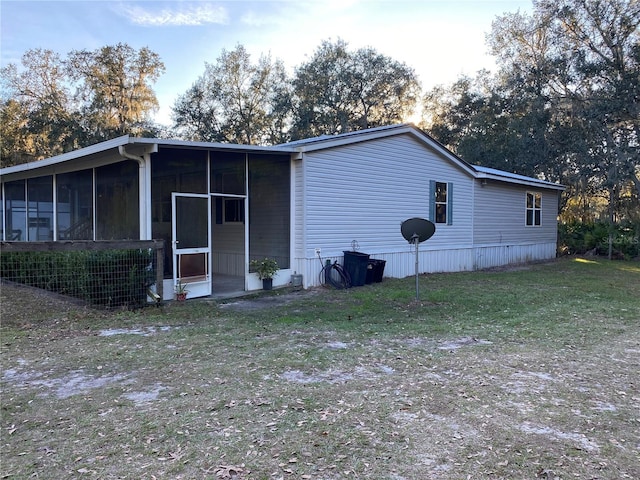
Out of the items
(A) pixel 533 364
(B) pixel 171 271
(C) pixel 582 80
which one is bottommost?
(A) pixel 533 364

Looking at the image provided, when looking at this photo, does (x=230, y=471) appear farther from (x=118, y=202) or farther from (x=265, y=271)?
(x=118, y=202)

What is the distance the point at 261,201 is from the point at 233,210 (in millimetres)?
878

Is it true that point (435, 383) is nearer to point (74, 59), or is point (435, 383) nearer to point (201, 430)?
point (201, 430)

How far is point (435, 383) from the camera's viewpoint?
4.05 metres

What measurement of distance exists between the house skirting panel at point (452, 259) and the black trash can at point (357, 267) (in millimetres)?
319

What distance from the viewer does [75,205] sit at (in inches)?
399

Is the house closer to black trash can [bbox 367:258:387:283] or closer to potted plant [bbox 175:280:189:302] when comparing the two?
potted plant [bbox 175:280:189:302]

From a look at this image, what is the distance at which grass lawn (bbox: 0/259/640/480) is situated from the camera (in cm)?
271

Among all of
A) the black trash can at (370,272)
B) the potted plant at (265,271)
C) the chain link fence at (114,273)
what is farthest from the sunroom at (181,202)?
the black trash can at (370,272)

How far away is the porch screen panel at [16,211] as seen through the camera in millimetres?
12828

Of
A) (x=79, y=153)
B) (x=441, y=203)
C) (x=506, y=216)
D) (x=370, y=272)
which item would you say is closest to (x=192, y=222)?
(x=79, y=153)

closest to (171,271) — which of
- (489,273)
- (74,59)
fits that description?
(489,273)

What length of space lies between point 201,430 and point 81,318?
13.9ft

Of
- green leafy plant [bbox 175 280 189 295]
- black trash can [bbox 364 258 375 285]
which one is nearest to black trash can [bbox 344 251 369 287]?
black trash can [bbox 364 258 375 285]
